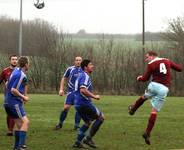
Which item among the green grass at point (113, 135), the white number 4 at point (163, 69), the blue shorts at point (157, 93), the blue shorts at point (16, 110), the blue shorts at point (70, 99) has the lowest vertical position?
the green grass at point (113, 135)

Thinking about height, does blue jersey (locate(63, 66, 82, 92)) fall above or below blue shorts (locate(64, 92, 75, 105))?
above

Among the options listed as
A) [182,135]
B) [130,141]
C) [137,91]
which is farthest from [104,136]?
[137,91]

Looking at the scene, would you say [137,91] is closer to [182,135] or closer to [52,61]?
[52,61]

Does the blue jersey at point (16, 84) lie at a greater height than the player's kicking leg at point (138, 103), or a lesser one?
greater

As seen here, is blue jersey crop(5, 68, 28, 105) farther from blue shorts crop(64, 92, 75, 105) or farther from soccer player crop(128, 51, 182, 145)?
blue shorts crop(64, 92, 75, 105)

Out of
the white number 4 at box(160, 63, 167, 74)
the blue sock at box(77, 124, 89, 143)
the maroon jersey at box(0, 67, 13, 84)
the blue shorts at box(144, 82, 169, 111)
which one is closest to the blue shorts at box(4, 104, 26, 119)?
the blue sock at box(77, 124, 89, 143)

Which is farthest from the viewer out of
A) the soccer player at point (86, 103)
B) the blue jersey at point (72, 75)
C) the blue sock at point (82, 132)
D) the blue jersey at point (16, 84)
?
the blue jersey at point (72, 75)

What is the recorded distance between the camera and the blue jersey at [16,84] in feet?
36.9

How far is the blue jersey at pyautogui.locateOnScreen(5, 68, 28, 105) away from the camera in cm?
1126

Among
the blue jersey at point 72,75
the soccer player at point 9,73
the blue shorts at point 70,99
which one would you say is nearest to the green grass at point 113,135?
the soccer player at point 9,73

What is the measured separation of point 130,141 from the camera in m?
13.7

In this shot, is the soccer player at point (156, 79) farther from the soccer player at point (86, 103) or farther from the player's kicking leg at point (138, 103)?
the soccer player at point (86, 103)

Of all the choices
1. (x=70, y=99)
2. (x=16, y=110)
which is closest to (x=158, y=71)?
(x=16, y=110)

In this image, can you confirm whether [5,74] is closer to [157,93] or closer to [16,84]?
[16,84]
